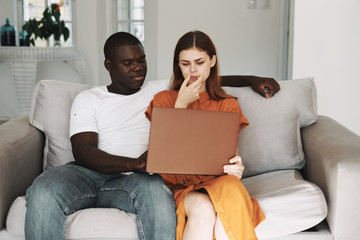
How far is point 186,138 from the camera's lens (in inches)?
56.2

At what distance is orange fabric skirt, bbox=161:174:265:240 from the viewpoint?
142cm

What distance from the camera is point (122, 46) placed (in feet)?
6.31

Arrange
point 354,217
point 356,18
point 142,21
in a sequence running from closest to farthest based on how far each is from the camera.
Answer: point 354,217, point 356,18, point 142,21

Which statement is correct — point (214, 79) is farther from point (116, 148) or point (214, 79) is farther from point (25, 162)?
point (25, 162)

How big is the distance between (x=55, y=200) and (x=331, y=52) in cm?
211

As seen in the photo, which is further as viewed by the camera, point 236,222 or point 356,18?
point 356,18

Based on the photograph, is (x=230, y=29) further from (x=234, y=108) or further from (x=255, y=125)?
(x=234, y=108)

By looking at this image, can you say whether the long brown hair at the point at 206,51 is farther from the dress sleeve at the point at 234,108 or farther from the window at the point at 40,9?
the window at the point at 40,9

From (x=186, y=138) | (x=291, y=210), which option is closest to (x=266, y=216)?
(x=291, y=210)

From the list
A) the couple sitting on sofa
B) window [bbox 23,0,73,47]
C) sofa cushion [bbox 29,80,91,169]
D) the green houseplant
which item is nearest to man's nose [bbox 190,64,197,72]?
the couple sitting on sofa

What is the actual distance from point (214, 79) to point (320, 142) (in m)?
0.49

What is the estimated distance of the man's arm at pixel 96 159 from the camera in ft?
5.29

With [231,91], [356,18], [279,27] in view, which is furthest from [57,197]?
[279,27]

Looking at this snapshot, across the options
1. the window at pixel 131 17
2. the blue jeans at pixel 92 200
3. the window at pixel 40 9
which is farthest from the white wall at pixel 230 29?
the blue jeans at pixel 92 200
